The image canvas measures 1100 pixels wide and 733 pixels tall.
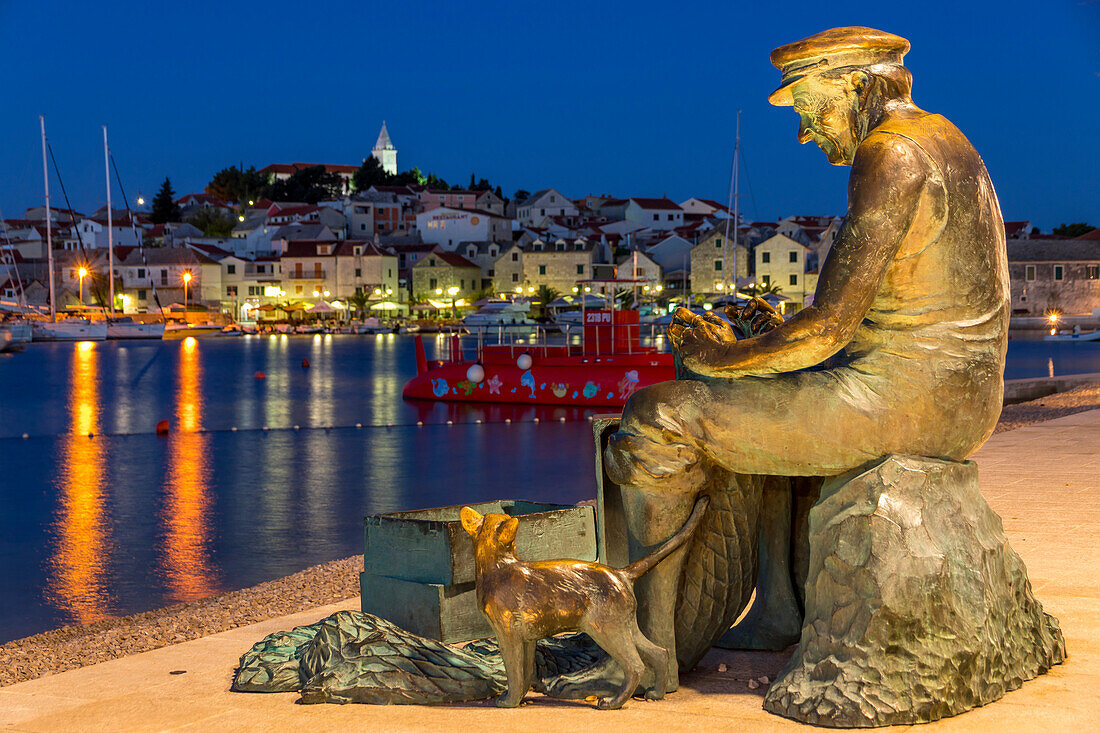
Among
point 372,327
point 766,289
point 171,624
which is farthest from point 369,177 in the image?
point 171,624

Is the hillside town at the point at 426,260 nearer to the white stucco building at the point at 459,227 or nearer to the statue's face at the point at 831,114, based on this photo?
the white stucco building at the point at 459,227

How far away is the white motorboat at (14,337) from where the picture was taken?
2579 inches

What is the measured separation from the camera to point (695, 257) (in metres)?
84.8

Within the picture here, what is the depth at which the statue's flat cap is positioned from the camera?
3.46 metres

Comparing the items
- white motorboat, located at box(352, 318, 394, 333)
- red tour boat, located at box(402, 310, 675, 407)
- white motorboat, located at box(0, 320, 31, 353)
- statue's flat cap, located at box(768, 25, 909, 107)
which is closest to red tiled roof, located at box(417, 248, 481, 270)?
white motorboat, located at box(352, 318, 394, 333)

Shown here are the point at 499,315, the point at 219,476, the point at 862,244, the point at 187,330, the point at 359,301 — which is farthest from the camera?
the point at 359,301

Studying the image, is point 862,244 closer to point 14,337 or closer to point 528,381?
point 528,381

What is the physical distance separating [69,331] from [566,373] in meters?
58.3

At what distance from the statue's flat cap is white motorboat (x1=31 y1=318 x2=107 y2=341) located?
Answer: 3065 inches

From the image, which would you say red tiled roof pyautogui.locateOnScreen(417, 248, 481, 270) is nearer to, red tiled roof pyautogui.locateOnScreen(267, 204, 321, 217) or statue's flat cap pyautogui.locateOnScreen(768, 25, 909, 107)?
red tiled roof pyautogui.locateOnScreen(267, 204, 321, 217)

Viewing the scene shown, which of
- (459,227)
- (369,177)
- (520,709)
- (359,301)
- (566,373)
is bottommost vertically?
(566,373)

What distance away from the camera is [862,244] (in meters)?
3.27

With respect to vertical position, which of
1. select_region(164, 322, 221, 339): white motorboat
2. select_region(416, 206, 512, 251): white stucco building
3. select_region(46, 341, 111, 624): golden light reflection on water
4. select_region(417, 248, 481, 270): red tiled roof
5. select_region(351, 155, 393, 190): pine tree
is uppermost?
select_region(351, 155, 393, 190): pine tree

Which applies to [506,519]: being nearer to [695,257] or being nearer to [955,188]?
[955,188]
